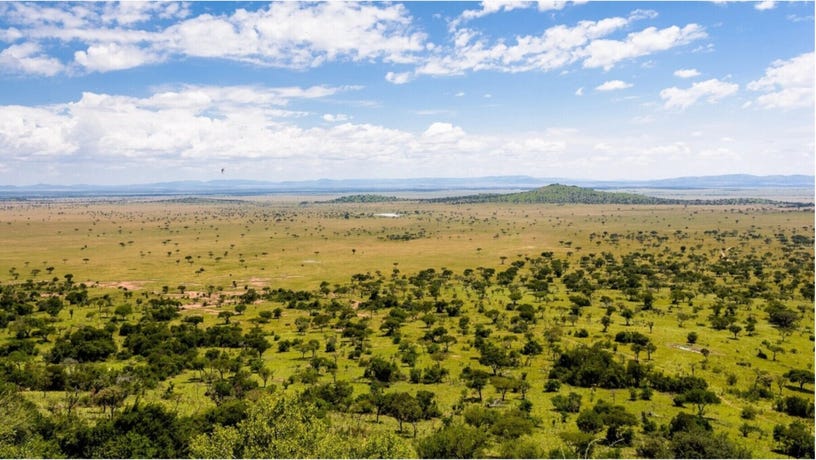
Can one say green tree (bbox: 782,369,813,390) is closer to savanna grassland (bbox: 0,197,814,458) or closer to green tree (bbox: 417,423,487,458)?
savanna grassland (bbox: 0,197,814,458)

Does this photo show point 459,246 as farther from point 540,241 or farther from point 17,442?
point 17,442

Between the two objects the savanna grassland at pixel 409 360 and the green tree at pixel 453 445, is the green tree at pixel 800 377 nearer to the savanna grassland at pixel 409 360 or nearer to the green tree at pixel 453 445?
the savanna grassland at pixel 409 360

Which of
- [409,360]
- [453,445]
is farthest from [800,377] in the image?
[453,445]

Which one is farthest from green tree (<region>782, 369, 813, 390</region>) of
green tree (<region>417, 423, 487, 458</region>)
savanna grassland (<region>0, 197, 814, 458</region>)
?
green tree (<region>417, 423, 487, 458</region>)

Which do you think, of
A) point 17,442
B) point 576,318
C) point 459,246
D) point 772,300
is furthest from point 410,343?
point 459,246

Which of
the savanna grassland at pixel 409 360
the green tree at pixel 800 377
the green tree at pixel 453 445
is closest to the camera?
the green tree at pixel 453 445

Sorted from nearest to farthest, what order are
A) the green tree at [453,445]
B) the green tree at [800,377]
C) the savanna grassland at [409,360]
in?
1. the green tree at [453,445]
2. the savanna grassland at [409,360]
3. the green tree at [800,377]

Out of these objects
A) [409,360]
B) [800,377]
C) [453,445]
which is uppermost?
[453,445]

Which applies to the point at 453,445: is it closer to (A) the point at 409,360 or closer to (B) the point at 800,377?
(A) the point at 409,360

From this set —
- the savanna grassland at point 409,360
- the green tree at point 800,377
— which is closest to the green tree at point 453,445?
the savanna grassland at point 409,360
